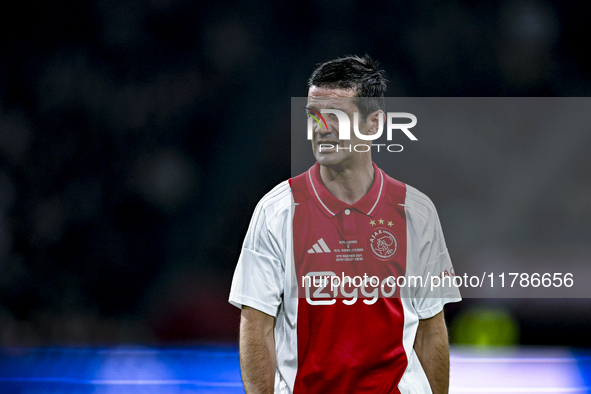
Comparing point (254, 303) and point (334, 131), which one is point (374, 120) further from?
point (254, 303)

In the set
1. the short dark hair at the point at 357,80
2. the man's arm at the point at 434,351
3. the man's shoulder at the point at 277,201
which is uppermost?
the short dark hair at the point at 357,80

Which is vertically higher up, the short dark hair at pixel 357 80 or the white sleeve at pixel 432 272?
the short dark hair at pixel 357 80

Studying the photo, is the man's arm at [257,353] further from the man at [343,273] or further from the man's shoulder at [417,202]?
the man's shoulder at [417,202]

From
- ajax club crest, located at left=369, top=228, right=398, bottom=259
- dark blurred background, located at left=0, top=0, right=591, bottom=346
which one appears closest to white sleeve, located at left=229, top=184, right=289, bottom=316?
ajax club crest, located at left=369, top=228, right=398, bottom=259

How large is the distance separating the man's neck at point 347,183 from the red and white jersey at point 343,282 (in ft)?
0.05

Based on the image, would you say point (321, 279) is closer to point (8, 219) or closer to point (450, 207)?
point (450, 207)

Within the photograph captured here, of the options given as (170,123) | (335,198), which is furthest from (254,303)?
(170,123)

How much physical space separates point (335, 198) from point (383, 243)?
0.16 m

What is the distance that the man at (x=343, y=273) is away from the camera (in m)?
1.12

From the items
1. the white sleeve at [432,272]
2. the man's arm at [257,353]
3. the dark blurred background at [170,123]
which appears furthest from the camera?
the dark blurred background at [170,123]

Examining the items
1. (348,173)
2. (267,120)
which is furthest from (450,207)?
(267,120)

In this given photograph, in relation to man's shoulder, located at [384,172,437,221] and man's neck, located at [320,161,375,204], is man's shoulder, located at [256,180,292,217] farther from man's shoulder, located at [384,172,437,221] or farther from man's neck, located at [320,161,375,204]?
man's shoulder, located at [384,172,437,221]

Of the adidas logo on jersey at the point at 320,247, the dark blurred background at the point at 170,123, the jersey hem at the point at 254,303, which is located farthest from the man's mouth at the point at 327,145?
the dark blurred background at the point at 170,123

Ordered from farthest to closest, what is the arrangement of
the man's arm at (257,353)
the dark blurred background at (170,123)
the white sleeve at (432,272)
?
the dark blurred background at (170,123), the white sleeve at (432,272), the man's arm at (257,353)
